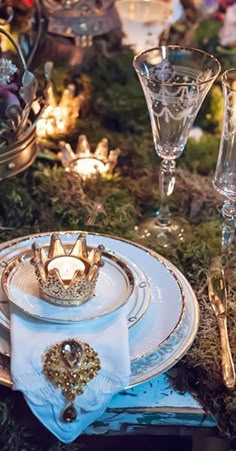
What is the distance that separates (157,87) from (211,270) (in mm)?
226

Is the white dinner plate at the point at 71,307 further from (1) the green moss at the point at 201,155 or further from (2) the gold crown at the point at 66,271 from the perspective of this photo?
(1) the green moss at the point at 201,155

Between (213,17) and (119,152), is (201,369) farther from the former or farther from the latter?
(213,17)

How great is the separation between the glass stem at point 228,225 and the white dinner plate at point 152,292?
0.11 meters

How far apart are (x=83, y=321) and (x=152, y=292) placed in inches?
4.2

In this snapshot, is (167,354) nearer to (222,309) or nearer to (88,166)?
(222,309)

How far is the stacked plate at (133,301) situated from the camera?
818 millimetres

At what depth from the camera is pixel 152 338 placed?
0.83m

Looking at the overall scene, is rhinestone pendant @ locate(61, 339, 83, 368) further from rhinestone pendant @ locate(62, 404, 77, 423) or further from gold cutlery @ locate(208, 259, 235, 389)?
gold cutlery @ locate(208, 259, 235, 389)

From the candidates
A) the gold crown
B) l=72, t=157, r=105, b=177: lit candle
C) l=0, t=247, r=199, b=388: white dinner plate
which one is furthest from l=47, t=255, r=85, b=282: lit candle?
l=72, t=157, r=105, b=177: lit candle

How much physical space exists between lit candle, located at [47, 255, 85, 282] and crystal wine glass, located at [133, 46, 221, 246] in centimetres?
19

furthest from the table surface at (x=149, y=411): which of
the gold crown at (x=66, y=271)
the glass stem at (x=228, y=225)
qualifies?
the glass stem at (x=228, y=225)

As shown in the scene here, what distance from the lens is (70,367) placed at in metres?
A: 0.79

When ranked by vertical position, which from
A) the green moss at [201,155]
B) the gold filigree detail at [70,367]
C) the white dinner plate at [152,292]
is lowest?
the green moss at [201,155]

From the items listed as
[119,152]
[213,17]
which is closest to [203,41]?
[213,17]
